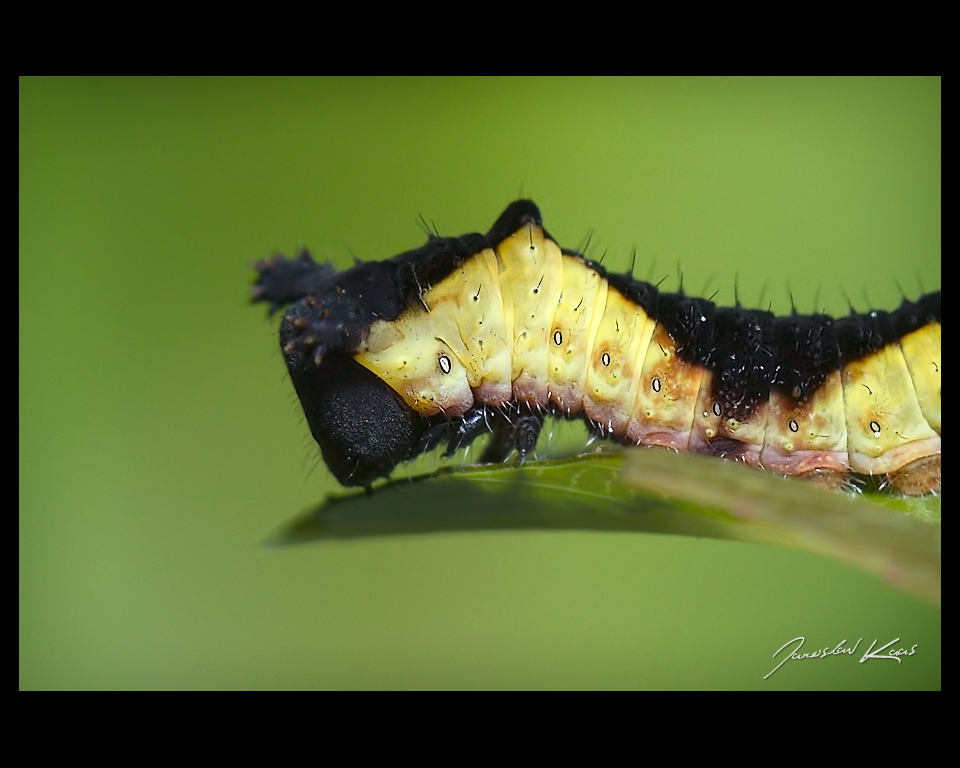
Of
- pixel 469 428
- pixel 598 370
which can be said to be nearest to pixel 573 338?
pixel 598 370

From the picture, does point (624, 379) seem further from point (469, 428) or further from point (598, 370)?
point (469, 428)

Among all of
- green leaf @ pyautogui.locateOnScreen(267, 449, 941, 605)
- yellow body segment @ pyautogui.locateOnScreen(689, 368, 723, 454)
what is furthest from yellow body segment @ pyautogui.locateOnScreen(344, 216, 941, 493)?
green leaf @ pyautogui.locateOnScreen(267, 449, 941, 605)

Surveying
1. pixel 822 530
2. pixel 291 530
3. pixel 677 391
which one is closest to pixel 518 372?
pixel 677 391

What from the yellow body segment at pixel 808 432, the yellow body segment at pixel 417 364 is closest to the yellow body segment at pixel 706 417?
the yellow body segment at pixel 808 432

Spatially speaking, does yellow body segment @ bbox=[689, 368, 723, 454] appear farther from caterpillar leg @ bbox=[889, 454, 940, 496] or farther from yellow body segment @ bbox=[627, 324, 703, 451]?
caterpillar leg @ bbox=[889, 454, 940, 496]

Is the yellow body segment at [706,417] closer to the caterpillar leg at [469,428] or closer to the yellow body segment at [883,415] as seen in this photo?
the yellow body segment at [883,415]

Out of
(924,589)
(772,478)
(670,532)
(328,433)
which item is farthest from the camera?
(328,433)

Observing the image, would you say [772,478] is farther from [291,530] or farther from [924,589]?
[291,530]
